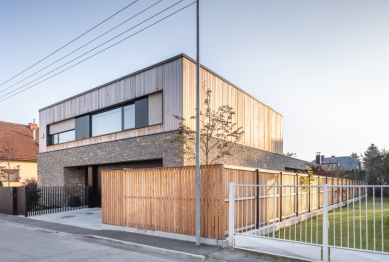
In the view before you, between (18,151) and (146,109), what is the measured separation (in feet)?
72.9

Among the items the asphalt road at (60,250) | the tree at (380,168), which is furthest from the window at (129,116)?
the tree at (380,168)

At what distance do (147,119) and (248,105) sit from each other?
6.96m

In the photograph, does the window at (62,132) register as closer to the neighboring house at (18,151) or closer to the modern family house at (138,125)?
the modern family house at (138,125)

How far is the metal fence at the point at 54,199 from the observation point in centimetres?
1773

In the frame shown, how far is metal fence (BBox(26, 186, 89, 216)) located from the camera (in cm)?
1773

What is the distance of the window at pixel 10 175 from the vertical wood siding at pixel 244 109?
827 inches

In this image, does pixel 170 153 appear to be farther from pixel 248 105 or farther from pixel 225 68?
pixel 248 105

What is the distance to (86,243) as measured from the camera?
9750 millimetres

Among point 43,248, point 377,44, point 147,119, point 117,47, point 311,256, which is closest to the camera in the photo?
point 311,256

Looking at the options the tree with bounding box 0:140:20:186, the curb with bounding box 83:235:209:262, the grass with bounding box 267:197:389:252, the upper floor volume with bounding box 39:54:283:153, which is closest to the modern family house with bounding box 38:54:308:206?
the upper floor volume with bounding box 39:54:283:153

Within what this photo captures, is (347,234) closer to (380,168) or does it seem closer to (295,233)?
(295,233)

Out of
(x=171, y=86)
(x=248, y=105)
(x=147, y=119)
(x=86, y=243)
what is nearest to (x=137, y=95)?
(x=147, y=119)

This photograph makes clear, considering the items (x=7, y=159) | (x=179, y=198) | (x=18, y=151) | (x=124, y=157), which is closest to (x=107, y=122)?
(x=124, y=157)

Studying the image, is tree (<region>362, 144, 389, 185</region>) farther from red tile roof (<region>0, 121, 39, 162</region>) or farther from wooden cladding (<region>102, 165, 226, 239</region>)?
red tile roof (<region>0, 121, 39, 162</region>)
